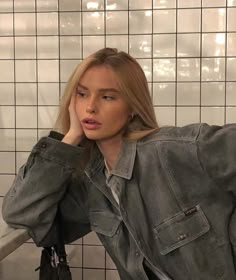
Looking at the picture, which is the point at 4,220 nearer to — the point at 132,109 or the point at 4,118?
the point at 132,109

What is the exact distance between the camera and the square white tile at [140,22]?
6.22ft

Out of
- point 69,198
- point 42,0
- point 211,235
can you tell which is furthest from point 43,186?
point 42,0

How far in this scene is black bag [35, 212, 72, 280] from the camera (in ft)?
3.85

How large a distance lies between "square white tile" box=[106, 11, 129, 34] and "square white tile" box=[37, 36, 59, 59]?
0.77ft

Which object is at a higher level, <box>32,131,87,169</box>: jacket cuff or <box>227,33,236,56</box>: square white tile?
<box>227,33,236,56</box>: square white tile

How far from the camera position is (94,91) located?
1077 millimetres

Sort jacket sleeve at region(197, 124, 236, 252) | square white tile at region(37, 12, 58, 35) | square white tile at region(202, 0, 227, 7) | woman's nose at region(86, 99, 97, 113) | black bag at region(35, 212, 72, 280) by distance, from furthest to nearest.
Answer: square white tile at region(37, 12, 58, 35) → square white tile at region(202, 0, 227, 7) → black bag at region(35, 212, 72, 280) → woman's nose at region(86, 99, 97, 113) → jacket sleeve at region(197, 124, 236, 252)

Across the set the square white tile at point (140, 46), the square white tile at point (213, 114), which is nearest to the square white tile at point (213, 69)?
the square white tile at point (213, 114)

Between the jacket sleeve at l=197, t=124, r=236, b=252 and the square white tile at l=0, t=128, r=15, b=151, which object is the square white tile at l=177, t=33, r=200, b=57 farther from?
the jacket sleeve at l=197, t=124, r=236, b=252

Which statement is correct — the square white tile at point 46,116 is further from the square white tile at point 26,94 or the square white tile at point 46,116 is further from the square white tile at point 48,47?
the square white tile at point 48,47

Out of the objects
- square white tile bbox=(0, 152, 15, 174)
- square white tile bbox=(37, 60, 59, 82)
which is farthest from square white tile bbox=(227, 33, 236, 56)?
square white tile bbox=(0, 152, 15, 174)

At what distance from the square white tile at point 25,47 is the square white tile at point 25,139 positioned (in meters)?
0.32

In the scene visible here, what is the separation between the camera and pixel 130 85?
3.52 ft

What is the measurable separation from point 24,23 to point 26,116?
1.31ft
